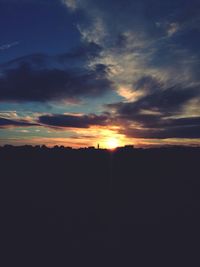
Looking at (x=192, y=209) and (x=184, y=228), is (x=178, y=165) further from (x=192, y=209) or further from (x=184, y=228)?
(x=184, y=228)

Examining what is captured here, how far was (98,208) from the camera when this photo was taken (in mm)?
18438

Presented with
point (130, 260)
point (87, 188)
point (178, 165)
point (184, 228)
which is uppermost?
point (178, 165)

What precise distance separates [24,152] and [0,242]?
1276 centimetres

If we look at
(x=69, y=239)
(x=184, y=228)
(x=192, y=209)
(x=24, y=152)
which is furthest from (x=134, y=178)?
(x=24, y=152)

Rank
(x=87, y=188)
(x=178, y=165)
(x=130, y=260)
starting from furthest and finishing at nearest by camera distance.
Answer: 1. (x=178, y=165)
2. (x=87, y=188)
3. (x=130, y=260)

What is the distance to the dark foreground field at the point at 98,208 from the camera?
1492 cm

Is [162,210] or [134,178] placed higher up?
[134,178]

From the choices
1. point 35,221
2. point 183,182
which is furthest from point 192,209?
point 35,221

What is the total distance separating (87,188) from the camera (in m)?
21.1

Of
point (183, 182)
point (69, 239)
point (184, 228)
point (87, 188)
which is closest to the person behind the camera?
point (69, 239)

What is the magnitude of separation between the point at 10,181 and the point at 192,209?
13.2 metres

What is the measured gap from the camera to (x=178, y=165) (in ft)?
83.7

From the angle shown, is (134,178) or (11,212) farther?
(134,178)

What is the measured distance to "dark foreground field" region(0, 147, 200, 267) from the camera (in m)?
14.9
